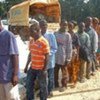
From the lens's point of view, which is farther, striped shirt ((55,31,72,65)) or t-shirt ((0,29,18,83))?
striped shirt ((55,31,72,65))

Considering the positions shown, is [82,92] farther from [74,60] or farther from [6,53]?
[6,53]

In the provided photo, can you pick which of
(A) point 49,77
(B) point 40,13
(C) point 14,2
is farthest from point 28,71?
(C) point 14,2

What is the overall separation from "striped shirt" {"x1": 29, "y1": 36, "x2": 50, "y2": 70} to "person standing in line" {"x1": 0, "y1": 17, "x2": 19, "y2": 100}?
146 centimetres

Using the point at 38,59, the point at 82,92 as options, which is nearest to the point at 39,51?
the point at 38,59

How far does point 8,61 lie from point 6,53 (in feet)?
0.41

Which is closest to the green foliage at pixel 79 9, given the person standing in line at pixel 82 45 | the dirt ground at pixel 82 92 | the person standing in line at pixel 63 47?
the person standing in line at pixel 82 45

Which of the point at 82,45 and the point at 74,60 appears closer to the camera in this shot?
the point at 74,60

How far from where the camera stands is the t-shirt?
5.46 meters

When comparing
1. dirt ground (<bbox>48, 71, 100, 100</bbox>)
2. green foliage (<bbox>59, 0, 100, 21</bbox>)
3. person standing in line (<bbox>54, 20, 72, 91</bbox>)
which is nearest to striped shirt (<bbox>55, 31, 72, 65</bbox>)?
person standing in line (<bbox>54, 20, 72, 91</bbox>)

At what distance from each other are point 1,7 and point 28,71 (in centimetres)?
3997

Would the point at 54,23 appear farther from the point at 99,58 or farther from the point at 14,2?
the point at 14,2

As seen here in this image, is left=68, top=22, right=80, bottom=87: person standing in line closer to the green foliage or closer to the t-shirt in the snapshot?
the t-shirt

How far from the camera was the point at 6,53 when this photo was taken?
5.50m

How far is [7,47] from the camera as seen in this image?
5496 millimetres
